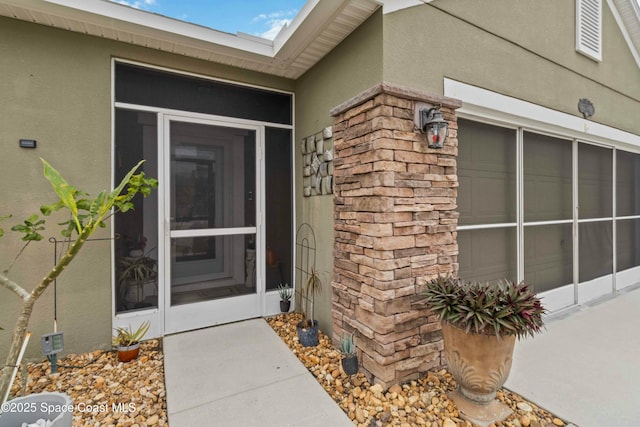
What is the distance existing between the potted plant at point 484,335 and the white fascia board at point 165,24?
3.16 metres

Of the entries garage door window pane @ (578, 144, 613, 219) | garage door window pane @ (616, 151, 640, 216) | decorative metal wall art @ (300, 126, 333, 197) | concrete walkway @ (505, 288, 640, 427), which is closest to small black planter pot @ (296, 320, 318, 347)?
decorative metal wall art @ (300, 126, 333, 197)

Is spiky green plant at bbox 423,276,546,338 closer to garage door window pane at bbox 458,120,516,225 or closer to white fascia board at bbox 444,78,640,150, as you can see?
garage door window pane at bbox 458,120,516,225

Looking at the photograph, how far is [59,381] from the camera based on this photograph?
8.60 ft

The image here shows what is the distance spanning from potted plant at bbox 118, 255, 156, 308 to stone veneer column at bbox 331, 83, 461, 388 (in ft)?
7.04

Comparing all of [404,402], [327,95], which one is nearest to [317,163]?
[327,95]

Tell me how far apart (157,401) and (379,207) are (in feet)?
7.61

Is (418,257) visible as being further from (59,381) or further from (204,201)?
(59,381)

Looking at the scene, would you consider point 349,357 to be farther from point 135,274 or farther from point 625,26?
point 625,26

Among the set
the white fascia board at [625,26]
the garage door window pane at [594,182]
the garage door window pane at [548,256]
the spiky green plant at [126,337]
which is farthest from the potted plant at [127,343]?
the white fascia board at [625,26]

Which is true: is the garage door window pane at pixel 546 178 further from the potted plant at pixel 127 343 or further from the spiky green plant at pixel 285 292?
the potted plant at pixel 127 343

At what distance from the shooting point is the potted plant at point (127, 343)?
2.91 meters

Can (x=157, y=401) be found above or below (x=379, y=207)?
below

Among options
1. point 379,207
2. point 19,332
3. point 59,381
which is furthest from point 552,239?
point 59,381

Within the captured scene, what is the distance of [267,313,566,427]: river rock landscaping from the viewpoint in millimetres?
2118
